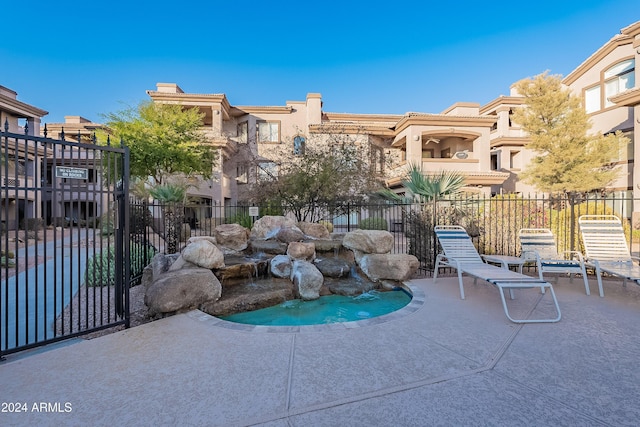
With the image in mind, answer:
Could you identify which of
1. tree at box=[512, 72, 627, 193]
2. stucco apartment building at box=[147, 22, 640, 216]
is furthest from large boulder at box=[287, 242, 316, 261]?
tree at box=[512, 72, 627, 193]

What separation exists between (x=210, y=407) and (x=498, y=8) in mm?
17093

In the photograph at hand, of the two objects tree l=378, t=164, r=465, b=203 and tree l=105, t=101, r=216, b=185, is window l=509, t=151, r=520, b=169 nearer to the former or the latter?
tree l=378, t=164, r=465, b=203

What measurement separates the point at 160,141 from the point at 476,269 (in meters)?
15.3

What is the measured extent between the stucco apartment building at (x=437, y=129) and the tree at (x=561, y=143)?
1.22 m

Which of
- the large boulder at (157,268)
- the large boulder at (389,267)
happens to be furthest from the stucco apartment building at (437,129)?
the large boulder at (157,268)

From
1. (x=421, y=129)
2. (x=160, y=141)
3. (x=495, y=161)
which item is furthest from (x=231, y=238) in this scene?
(x=495, y=161)

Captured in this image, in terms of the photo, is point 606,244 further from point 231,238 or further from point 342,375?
point 231,238

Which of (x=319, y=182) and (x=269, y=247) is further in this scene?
(x=319, y=182)

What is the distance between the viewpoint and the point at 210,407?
2.37 metres

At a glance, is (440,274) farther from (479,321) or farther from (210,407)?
(210,407)

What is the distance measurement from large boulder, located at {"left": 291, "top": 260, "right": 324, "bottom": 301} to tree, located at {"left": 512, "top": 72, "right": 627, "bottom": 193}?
16.5 m

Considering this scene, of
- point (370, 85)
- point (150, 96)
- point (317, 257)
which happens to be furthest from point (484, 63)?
point (150, 96)

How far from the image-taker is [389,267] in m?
6.57

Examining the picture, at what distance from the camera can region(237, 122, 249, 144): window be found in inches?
906
